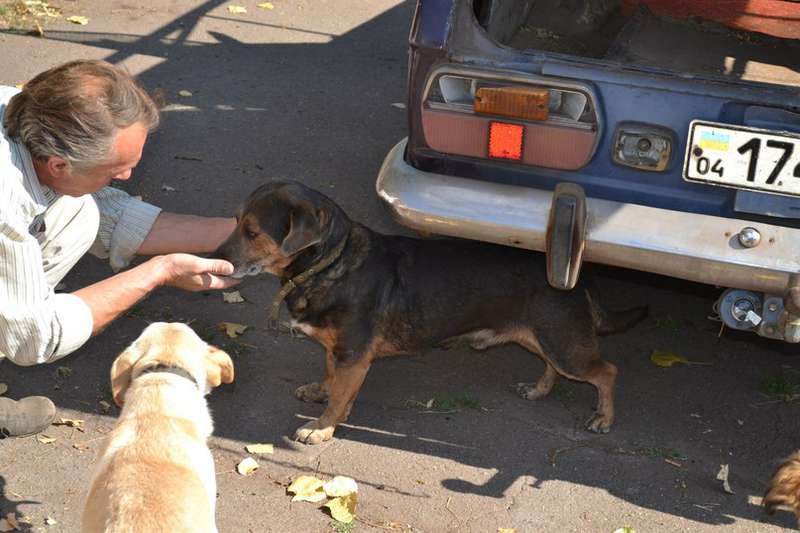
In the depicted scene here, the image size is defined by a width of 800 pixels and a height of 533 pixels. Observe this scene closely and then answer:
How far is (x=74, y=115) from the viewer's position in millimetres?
3855

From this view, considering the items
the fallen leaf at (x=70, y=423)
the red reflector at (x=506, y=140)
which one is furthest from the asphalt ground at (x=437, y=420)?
the red reflector at (x=506, y=140)

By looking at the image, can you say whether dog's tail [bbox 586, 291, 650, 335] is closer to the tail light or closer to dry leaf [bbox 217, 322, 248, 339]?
the tail light

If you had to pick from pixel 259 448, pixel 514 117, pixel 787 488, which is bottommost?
pixel 259 448

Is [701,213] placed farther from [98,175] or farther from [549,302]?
[98,175]

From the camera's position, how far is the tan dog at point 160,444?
311 centimetres

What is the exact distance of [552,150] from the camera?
4133mm

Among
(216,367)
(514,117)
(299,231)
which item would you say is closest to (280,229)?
(299,231)

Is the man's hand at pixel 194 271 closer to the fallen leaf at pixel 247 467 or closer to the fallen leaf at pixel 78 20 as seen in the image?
the fallen leaf at pixel 247 467

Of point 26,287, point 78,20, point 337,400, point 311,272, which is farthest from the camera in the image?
point 78,20

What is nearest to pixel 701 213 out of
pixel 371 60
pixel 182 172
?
pixel 182 172

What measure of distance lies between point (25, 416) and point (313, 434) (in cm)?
125

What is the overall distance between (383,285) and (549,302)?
0.75m

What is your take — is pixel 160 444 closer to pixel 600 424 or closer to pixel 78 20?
pixel 600 424

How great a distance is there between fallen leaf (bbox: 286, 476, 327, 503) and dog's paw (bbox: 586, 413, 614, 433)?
1.29 meters
